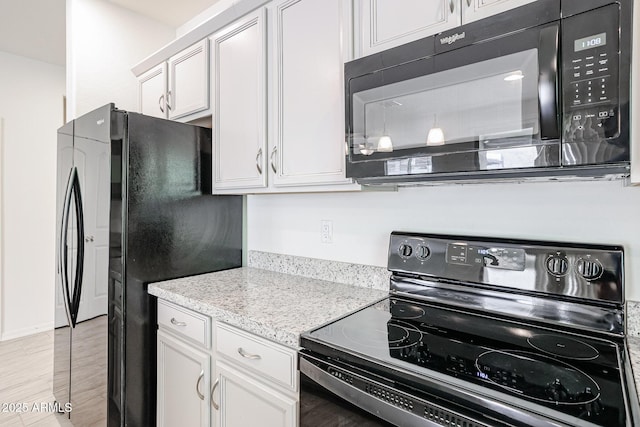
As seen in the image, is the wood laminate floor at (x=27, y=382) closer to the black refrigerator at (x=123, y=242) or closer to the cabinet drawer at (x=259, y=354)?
the black refrigerator at (x=123, y=242)

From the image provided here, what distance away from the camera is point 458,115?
1.06m

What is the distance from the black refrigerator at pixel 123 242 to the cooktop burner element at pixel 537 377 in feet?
4.95

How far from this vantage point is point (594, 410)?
0.68 metres

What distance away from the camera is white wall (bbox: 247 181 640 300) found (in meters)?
1.09

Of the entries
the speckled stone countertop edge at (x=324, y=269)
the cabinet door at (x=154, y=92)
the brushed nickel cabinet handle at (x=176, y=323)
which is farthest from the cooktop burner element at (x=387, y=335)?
the cabinet door at (x=154, y=92)

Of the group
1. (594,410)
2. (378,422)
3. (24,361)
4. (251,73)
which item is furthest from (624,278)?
(24,361)

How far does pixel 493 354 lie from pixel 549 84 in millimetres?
719

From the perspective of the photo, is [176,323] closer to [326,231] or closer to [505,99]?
[326,231]

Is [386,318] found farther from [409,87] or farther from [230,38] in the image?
[230,38]

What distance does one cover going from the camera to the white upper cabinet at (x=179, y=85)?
6.62 feet

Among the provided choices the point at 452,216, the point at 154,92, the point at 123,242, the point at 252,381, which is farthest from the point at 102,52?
the point at 452,216

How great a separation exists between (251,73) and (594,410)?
1742 mm

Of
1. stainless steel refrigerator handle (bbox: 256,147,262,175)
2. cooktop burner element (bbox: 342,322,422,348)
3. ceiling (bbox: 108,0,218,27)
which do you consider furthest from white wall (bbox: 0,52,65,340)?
cooktop burner element (bbox: 342,322,422,348)

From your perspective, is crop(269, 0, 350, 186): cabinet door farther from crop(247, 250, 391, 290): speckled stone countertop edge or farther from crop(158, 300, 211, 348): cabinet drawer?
crop(158, 300, 211, 348): cabinet drawer
